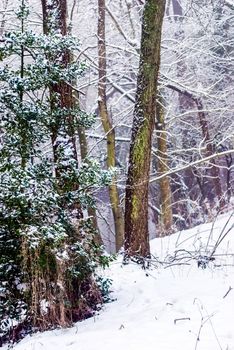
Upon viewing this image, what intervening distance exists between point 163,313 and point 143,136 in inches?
117

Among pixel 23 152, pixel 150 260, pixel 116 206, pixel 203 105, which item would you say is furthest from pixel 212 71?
pixel 23 152

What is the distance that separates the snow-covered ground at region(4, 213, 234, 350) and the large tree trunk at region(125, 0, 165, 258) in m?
0.47

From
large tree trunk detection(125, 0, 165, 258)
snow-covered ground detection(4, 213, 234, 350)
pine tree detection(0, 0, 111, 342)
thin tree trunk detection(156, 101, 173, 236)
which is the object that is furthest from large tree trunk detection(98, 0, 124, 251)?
pine tree detection(0, 0, 111, 342)

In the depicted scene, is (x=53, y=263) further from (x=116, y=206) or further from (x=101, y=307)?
(x=116, y=206)

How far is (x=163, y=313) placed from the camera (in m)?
4.94

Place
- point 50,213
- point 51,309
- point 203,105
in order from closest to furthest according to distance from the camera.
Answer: point 51,309 < point 50,213 < point 203,105

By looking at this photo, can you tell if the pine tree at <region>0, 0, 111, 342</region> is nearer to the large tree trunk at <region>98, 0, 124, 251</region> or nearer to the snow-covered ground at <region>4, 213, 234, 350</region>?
the snow-covered ground at <region>4, 213, 234, 350</region>

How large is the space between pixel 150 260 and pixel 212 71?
38.4 feet

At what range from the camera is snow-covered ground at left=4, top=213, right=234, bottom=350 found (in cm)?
420

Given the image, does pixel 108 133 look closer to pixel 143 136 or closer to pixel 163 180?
pixel 163 180

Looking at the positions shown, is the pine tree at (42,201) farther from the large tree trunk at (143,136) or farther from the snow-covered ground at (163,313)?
the large tree trunk at (143,136)

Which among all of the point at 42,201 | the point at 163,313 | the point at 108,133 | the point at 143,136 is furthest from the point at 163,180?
the point at 163,313

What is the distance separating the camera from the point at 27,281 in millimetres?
5098

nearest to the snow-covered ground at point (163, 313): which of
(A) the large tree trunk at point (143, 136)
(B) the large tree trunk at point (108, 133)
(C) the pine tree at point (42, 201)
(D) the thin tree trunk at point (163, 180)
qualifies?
(C) the pine tree at point (42, 201)
